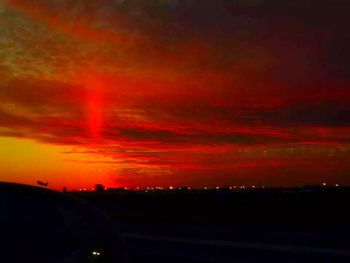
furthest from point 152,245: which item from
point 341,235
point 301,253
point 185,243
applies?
point 341,235

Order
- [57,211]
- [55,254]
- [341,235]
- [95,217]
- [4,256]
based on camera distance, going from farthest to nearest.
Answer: [341,235] → [95,217] → [57,211] → [55,254] → [4,256]

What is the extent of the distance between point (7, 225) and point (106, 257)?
0.87 metres

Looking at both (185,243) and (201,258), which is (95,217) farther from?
(185,243)

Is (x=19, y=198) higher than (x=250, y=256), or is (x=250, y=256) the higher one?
(x=19, y=198)

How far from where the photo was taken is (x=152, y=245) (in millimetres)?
16109

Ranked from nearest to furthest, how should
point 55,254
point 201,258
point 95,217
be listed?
point 55,254
point 95,217
point 201,258

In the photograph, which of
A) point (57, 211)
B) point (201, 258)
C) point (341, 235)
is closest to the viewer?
point (57, 211)

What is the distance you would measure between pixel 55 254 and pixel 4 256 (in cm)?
41

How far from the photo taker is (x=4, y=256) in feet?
12.6

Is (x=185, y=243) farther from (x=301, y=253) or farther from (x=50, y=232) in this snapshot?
(x=50, y=232)

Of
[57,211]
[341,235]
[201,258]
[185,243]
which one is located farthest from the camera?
[341,235]

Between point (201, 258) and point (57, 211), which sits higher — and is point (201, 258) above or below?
below

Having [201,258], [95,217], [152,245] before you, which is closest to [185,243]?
[152,245]

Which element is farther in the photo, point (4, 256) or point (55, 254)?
point (55, 254)
